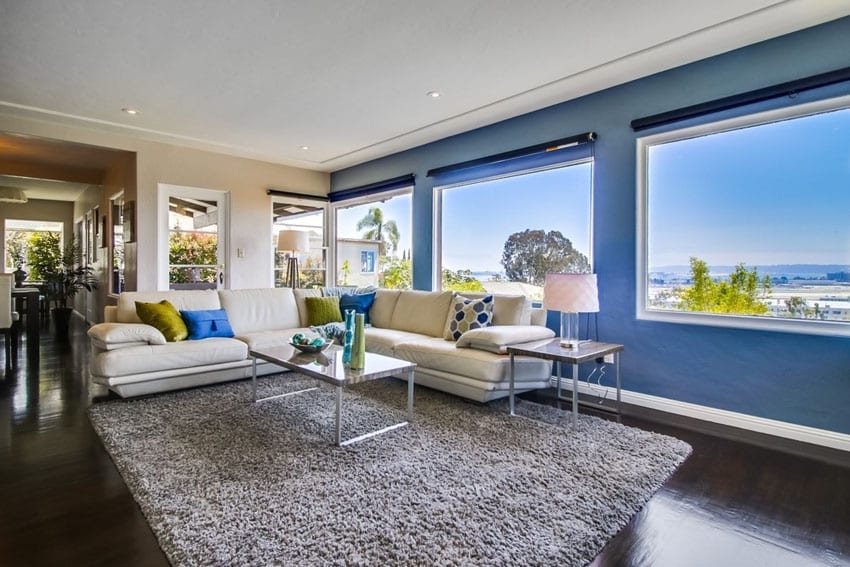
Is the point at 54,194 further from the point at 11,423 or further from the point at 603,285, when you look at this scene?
the point at 603,285

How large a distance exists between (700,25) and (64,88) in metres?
4.88

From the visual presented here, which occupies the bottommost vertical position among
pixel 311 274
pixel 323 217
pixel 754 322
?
pixel 754 322

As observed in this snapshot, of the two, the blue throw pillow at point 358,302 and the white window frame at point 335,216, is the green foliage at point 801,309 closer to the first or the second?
the blue throw pillow at point 358,302

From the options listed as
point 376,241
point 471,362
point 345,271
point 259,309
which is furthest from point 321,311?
point 471,362

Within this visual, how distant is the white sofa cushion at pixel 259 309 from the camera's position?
4422 mm

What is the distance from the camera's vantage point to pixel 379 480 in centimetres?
216

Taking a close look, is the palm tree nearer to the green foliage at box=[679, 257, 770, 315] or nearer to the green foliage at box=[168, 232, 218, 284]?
the green foliage at box=[168, 232, 218, 284]

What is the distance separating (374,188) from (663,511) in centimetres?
497

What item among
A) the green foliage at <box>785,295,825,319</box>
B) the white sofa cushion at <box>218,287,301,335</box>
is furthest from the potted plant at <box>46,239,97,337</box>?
the green foliage at <box>785,295,825,319</box>

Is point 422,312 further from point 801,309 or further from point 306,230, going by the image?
point 801,309

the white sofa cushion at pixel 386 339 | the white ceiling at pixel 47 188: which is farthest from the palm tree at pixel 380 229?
the white ceiling at pixel 47 188

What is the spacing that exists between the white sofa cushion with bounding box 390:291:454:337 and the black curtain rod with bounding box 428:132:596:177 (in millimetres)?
1413

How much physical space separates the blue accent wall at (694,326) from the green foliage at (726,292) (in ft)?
0.55

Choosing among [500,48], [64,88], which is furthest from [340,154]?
[500,48]
